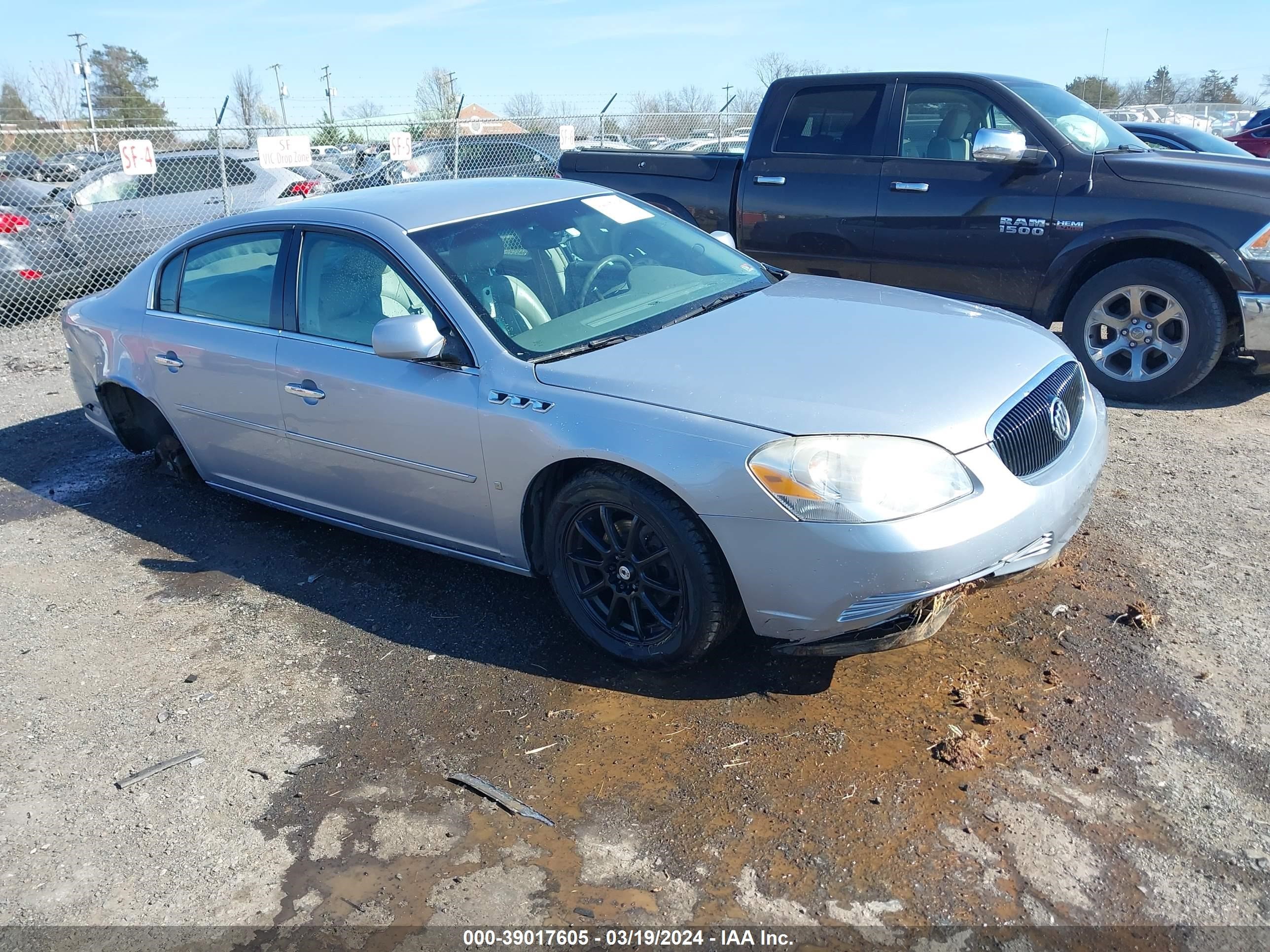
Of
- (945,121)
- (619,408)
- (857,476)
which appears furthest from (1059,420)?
(945,121)

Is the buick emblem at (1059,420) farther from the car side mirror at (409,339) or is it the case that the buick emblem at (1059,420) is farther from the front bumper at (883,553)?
the car side mirror at (409,339)

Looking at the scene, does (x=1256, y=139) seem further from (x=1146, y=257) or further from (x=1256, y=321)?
(x=1256, y=321)

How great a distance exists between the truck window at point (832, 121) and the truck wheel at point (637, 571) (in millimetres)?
4472

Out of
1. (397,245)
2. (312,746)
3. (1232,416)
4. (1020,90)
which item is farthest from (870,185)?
(312,746)

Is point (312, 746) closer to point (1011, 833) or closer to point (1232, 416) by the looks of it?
point (1011, 833)

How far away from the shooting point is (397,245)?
4.02 metres

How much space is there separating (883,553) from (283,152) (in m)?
11.5

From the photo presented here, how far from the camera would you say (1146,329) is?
6.09 meters

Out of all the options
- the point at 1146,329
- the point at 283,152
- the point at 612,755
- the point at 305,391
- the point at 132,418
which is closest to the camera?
the point at 612,755

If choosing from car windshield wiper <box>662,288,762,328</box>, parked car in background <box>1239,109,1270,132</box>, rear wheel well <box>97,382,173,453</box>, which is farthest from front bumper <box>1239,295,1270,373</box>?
parked car in background <box>1239,109,1270,132</box>

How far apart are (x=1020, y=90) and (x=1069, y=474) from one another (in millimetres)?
4269

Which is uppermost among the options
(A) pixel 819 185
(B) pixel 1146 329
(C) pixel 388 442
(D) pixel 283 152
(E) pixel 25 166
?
(D) pixel 283 152

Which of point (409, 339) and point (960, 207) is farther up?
point (960, 207)

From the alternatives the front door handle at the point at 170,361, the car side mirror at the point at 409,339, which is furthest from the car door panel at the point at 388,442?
the front door handle at the point at 170,361
